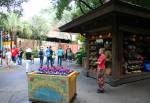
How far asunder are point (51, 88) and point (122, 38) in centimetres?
518

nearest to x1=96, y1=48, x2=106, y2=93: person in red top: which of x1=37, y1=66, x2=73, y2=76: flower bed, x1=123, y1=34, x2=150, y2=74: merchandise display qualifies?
x1=37, y1=66, x2=73, y2=76: flower bed

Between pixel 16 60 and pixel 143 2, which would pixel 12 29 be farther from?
pixel 143 2

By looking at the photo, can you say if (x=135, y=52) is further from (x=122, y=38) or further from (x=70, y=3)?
(x=70, y=3)

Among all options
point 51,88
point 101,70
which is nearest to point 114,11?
point 101,70

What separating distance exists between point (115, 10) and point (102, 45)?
4.12 metres

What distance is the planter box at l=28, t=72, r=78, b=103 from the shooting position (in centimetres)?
926

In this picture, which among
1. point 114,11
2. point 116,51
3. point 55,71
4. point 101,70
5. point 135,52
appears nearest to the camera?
point 55,71

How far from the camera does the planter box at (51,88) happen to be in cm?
926

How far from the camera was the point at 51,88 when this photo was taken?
9.41 m

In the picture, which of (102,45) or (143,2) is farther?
(143,2)

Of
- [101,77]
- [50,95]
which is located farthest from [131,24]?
[50,95]

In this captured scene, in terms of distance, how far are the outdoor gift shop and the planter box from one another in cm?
359

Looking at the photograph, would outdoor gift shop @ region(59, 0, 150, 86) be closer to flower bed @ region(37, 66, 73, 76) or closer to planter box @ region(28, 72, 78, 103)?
flower bed @ region(37, 66, 73, 76)

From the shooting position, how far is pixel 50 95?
9.47m
